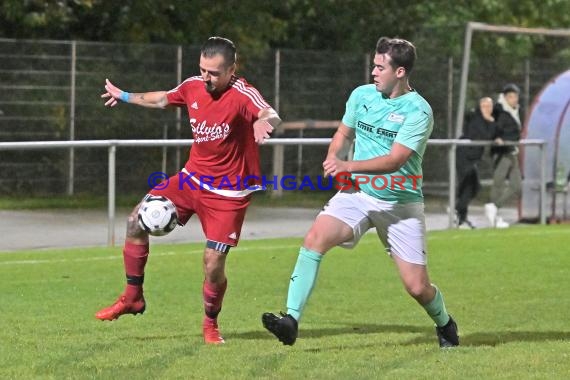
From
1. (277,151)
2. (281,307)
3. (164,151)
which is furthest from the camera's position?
(277,151)

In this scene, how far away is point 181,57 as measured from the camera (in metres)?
25.0

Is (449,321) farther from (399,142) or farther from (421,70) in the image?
(421,70)

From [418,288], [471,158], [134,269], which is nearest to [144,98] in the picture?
[134,269]

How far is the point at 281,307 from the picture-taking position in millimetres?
12031

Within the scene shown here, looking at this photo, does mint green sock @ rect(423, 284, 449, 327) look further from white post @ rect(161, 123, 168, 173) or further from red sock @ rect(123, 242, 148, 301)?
white post @ rect(161, 123, 168, 173)

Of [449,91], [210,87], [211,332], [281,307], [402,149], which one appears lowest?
[281,307]

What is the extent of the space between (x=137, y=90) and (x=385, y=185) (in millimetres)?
15742

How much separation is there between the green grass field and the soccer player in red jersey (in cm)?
37

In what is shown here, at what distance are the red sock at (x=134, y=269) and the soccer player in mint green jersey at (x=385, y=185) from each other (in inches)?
47.6

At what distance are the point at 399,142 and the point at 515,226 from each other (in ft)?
39.0

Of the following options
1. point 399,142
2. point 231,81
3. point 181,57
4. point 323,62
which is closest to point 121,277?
point 231,81

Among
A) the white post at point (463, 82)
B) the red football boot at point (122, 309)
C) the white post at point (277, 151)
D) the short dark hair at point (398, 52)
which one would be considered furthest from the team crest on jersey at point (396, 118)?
the white post at point (463, 82)

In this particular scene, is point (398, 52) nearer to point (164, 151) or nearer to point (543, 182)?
point (543, 182)

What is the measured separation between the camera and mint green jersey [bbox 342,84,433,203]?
30.2 ft
